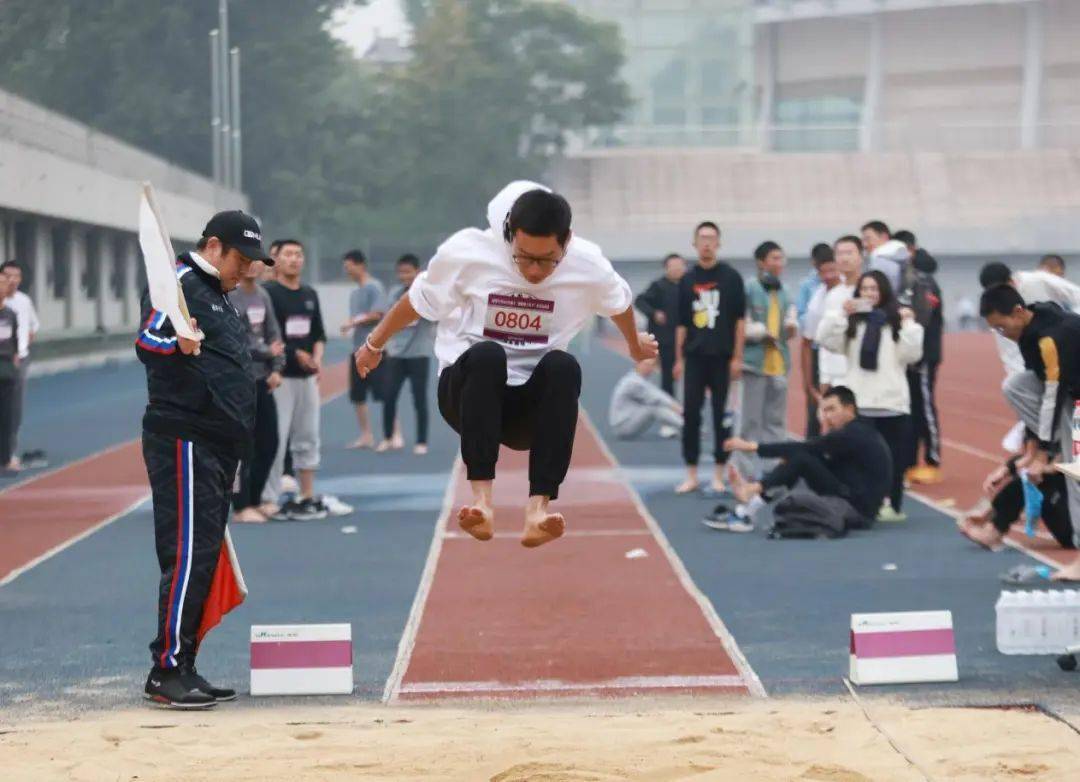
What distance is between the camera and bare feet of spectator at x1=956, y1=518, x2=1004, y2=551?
12.7m

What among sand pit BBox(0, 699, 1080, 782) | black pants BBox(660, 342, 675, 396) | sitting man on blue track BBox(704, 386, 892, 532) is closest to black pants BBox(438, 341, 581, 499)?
sand pit BBox(0, 699, 1080, 782)

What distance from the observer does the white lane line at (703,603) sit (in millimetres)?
9016

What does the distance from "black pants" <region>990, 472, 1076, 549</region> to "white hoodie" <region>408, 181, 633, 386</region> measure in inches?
198

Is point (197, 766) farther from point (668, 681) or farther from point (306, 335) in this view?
point (306, 335)

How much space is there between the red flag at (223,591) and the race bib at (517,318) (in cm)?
177

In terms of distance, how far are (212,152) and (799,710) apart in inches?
2267

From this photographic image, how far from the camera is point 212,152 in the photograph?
63938mm

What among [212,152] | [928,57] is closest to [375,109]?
[212,152]

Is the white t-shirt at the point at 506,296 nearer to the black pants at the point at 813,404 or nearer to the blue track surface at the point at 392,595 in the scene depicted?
the blue track surface at the point at 392,595

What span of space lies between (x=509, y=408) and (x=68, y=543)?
6.82 metres

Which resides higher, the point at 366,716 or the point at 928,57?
the point at 928,57

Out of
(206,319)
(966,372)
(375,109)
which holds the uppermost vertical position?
(375,109)

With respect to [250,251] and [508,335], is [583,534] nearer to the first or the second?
[250,251]

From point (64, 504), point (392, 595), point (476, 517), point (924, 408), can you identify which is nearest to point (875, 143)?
point (924, 408)
